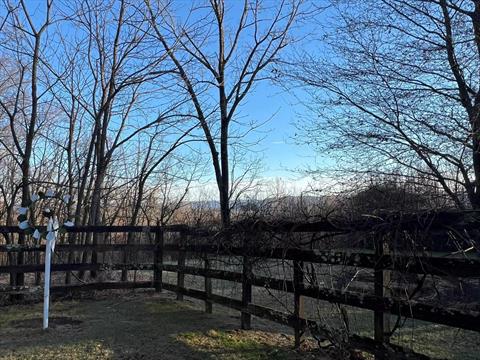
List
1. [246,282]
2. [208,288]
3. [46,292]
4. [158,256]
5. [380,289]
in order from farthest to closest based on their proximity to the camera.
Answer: [158,256] → [208,288] → [46,292] → [246,282] → [380,289]

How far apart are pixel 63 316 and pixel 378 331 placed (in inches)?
225

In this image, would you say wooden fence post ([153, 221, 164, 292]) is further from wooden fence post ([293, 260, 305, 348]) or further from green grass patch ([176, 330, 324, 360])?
wooden fence post ([293, 260, 305, 348])

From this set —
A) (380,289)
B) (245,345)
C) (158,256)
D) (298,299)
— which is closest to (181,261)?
(158,256)

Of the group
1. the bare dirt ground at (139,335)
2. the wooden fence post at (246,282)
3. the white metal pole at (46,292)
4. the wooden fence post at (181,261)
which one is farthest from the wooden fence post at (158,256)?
the wooden fence post at (246,282)

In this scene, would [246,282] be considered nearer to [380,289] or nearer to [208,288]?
[208,288]

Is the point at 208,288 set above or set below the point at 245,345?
above

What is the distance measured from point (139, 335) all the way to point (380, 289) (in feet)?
11.8

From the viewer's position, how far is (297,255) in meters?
6.00

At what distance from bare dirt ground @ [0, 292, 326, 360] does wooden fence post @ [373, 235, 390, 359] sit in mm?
951

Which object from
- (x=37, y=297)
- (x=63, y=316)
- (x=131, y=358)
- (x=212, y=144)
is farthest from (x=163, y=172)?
(x=131, y=358)

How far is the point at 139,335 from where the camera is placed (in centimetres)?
688

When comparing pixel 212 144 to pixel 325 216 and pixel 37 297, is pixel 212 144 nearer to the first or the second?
pixel 37 297

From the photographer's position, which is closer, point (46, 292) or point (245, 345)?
point (245, 345)

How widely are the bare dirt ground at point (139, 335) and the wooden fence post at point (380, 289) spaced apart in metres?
0.95
